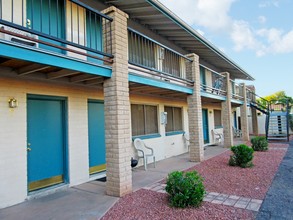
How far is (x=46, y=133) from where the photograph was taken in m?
5.57

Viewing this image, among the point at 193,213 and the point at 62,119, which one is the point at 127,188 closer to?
the point at 193,213

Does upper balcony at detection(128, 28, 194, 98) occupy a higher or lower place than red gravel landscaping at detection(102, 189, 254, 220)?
higher

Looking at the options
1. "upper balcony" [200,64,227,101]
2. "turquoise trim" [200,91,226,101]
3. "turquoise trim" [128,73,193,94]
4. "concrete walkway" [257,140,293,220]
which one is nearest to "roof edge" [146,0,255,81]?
"upper balcony" [200,64,227,101]

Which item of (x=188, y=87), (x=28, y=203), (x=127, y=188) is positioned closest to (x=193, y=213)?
(x=127, y=188)

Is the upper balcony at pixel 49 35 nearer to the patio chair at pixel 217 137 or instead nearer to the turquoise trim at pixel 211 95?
the turquoise trim at pixel 211 95

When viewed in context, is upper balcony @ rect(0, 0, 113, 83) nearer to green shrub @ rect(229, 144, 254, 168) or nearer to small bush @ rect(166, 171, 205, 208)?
small bush @ rect(166, 171, 205, 208)

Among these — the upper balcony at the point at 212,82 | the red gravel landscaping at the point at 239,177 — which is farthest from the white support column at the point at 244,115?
the red gravel landscaping at the point at 239,177

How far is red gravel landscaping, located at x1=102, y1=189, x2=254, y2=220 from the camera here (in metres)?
3.88

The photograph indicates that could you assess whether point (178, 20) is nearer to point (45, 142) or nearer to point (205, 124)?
point (45, 142)

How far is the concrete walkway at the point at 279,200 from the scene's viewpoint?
12.8 ft

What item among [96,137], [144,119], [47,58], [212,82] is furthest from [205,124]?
[47,58]

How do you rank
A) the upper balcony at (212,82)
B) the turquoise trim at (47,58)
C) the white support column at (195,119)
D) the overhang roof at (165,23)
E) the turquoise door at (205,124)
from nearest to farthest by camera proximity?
the turquoise trim at (47,58) → the overhang roof at (165,23) → the white support column at (195,119) → the upper balcony at (212,82) → the turquoise door at (205,124)

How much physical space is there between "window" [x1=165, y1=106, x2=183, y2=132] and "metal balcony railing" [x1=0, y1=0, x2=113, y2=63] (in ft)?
16.5

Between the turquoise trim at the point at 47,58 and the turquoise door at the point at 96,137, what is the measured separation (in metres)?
2.11
